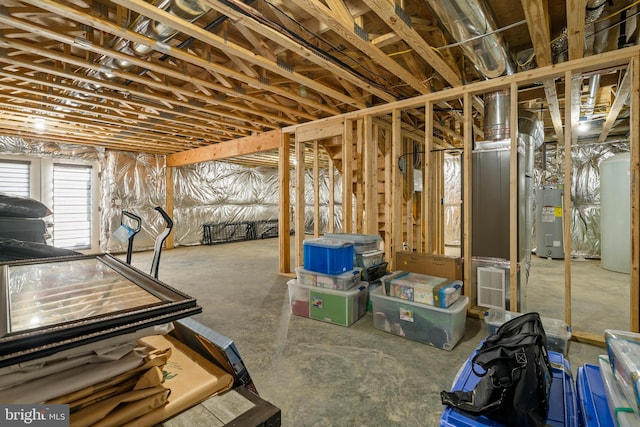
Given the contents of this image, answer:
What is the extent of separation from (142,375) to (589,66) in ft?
11.6

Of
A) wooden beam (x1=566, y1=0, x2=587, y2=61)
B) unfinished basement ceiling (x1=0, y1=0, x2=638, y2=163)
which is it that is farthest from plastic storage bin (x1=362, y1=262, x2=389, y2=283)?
wooden beam (x1=566, y1=0, x2=587, y2=61)

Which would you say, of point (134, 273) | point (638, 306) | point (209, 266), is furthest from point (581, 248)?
point (134, 273)

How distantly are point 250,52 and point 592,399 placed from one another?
9.31 ft

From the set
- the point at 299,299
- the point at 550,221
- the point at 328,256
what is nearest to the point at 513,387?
the point at 328,256

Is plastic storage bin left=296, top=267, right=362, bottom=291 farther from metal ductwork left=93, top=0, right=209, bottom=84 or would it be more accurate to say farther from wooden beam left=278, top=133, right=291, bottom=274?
metal ductwork left=93, top=0, right=209, bottom=84

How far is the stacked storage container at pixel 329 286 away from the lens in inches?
116

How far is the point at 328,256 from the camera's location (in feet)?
9.72

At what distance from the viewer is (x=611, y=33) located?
2.48 m

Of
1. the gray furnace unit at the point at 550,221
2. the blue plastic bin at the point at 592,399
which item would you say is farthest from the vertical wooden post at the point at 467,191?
the gray furnace unit at the point at 550,221

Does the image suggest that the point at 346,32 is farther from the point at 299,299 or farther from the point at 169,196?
the point at 169,196

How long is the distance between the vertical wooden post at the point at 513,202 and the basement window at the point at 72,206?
305 inches

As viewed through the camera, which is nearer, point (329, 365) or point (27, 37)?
point (329, 365)

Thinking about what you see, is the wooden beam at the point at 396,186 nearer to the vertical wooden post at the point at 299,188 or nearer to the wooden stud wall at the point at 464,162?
the wooden stud wall at the point at 464,162

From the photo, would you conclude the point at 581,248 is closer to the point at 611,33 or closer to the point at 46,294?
the point at 611,33
